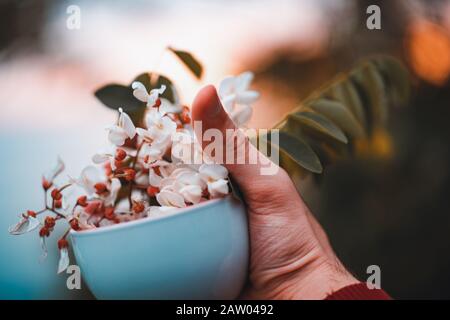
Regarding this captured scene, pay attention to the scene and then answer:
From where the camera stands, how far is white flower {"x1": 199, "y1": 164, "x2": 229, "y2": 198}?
50 cm

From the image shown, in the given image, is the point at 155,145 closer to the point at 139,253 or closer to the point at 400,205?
the point at 139,253

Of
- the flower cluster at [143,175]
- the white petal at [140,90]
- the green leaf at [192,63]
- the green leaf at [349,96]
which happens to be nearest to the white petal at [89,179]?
the flower cluster at [143,175]

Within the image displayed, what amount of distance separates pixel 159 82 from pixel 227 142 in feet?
0.63

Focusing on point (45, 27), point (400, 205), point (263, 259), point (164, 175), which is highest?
point (45, 27)

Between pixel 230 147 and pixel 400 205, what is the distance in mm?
1278

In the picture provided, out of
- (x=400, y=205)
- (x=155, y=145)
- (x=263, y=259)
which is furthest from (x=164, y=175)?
(x=400, y=205)

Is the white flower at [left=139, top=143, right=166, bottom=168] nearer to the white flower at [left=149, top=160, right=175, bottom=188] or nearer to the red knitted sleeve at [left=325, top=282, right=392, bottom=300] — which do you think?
the white flower at [left=149, top=160, right=175, bottom=188]

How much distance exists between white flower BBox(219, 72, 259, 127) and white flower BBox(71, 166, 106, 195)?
16cm

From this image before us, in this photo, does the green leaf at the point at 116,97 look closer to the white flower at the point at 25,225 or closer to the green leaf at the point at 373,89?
the white flower at the point at 25,225

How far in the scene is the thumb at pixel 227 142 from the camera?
50cm

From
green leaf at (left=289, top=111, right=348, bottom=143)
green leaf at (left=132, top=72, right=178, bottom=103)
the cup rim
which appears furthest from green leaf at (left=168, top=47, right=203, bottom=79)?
the cup rim

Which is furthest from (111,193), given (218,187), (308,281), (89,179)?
(308,281)
